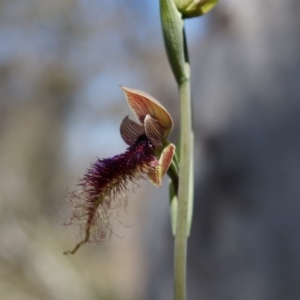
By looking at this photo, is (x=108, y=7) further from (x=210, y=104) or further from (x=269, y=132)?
(x=269, y=132)

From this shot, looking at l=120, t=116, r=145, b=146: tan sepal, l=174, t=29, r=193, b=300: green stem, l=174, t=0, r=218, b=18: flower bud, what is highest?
l=174, t=0, r=218, b=18: flower bud

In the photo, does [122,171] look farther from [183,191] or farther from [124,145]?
[124,145]

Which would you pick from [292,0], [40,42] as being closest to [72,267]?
[40,42]

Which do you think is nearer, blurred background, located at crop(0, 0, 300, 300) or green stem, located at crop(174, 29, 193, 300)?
green stem, located at crop(174, 29, 193, 300)

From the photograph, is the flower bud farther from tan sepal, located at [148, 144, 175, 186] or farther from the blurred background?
the blurred background

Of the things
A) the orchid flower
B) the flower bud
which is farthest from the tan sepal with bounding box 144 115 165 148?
the flower bud

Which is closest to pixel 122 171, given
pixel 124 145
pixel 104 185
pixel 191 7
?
pixel 104 185

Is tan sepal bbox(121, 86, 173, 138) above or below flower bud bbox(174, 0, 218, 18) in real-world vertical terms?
below

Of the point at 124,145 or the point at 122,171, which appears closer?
the point at 122,171
